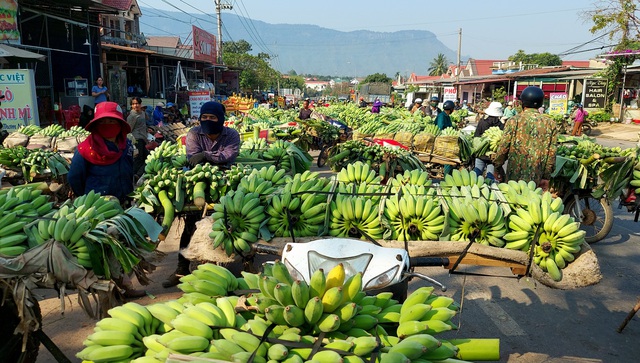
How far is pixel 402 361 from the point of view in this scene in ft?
5.62

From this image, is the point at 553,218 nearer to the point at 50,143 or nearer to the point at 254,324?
the point at 254,324

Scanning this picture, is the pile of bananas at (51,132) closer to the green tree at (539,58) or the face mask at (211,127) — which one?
the face mask at (211,127)

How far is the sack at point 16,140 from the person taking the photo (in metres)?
7.97

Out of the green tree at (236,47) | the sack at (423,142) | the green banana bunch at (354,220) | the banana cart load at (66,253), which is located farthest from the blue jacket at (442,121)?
the green tree at (236,47)

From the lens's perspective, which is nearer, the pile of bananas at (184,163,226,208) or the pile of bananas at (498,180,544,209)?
the pile of bananas at (498,180,544,209)

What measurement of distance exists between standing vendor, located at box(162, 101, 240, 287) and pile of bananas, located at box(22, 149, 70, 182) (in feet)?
8.04

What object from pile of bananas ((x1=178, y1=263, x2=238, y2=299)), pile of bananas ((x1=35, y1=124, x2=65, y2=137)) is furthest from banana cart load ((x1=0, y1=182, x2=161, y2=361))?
pile of bananas ((x1=35, y1=124, x2=65, y2=137))

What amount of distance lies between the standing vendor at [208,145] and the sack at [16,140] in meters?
4.14

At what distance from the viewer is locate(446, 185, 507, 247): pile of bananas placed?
3.58m

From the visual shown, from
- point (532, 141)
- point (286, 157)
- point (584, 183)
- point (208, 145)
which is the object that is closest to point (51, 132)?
point (286, 157)

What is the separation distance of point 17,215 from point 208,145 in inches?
103

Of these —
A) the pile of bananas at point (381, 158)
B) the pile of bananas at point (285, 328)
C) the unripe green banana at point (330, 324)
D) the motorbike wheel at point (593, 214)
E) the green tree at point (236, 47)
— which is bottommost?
the motorbike wheel at point (593, 214)

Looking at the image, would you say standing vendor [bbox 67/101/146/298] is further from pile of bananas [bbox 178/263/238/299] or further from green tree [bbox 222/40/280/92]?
green tree [bbox 222/40/280/92]

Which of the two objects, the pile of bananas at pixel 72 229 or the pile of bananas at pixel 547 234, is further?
the pile of bananas at pixel 547 234
